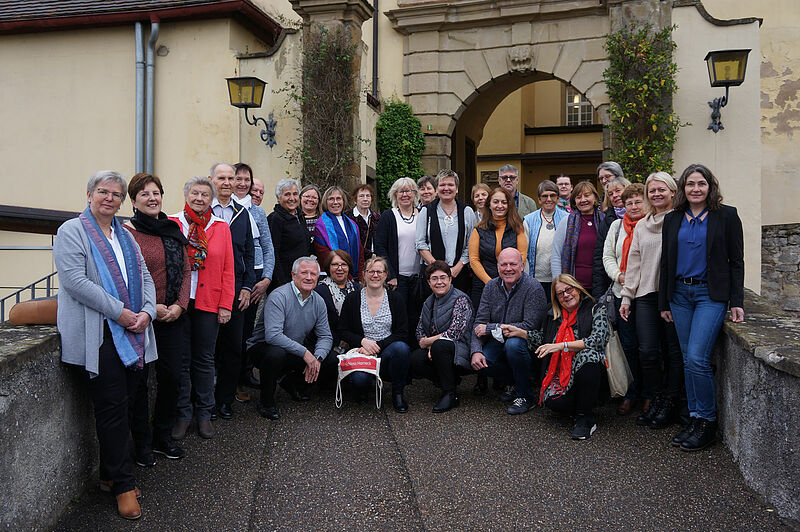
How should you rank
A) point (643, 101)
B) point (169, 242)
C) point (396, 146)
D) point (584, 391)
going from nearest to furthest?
point (169, 242) < point (584, 391) < point (643, 101) < point (396, 146)

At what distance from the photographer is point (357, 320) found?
5.63m

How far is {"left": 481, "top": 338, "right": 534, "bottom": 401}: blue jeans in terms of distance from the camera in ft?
17.2

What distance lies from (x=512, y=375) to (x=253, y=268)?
2.19 meters

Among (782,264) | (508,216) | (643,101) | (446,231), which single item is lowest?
(782,264)

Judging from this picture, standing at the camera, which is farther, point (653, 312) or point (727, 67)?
point (727, 67)

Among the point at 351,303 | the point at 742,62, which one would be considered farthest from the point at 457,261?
the point at 742,62

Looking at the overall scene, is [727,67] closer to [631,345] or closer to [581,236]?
[581,236]

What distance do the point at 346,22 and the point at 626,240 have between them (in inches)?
231

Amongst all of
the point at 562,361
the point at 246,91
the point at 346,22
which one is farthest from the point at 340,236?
the point at 346,22

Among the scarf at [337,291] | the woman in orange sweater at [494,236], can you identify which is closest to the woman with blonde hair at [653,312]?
the woman in orange sweater at [494,236]

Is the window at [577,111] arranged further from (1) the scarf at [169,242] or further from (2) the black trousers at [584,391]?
(1) the scarf at [169,242]

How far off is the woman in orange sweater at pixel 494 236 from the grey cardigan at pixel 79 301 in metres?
3.22

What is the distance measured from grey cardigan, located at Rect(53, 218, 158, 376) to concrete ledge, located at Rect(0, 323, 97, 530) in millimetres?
121

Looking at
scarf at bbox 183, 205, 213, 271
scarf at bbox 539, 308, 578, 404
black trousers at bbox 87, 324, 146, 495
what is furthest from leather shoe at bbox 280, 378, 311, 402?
black trousers at bbox 87, 324, 146, 495
